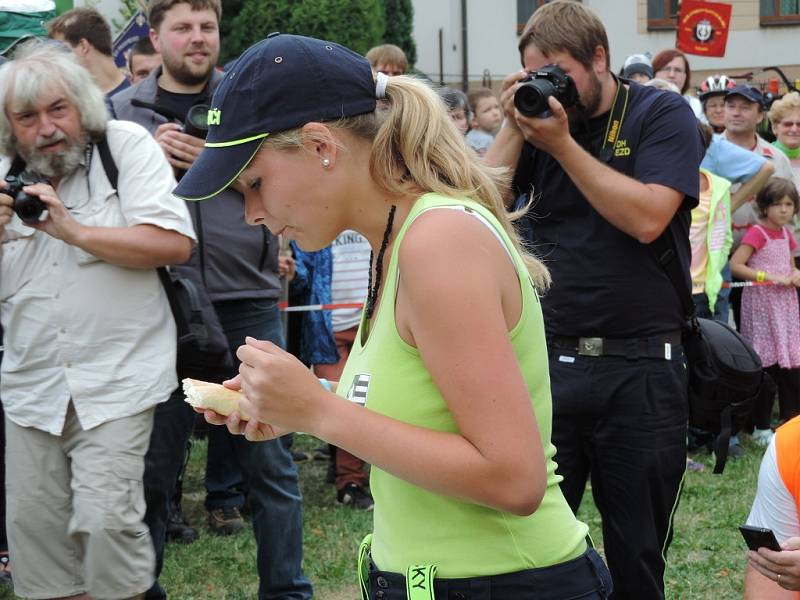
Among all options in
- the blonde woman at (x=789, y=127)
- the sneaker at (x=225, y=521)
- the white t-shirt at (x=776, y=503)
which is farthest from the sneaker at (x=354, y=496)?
the blonde woman at (x=789, y=127)

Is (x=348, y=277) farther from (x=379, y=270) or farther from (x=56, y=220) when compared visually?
(x=379, y=270)

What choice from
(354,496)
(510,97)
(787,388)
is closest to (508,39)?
(787,388)

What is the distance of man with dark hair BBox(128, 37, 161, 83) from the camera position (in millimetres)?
7020

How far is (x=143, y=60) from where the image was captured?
7.06m

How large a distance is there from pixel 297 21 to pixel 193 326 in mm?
14694

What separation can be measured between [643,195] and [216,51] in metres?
2.17

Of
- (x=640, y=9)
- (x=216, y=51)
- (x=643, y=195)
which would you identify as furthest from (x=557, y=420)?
(x=640, y=9)

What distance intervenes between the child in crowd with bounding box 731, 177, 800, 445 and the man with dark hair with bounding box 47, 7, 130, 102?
4.30 m

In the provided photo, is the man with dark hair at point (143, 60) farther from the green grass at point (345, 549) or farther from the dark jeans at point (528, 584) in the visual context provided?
the dark jeans at point (528, 584)

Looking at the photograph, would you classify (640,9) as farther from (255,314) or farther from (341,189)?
(341,189)

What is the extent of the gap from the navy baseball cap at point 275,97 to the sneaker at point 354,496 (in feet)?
13.9

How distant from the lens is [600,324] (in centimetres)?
348

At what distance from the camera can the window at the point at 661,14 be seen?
23891 mm

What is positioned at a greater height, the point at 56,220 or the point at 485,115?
the point at 56,220
